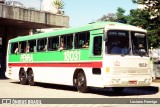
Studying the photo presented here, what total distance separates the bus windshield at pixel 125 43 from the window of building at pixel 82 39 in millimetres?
1440

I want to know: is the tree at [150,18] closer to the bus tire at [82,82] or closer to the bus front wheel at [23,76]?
the bus front wheel at [23,76]

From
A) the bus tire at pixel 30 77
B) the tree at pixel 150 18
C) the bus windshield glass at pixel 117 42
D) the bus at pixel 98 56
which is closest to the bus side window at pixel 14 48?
the bus tire at pixel 30 77

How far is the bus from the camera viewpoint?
14.5 metres

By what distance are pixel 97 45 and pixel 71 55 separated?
89.3 inches

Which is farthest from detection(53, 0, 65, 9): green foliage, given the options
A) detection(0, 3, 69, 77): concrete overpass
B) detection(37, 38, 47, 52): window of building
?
detection(37, 38, 47, 52): window of building

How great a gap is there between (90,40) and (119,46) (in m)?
1.37

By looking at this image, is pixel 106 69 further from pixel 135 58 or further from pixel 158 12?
pixel 158 12

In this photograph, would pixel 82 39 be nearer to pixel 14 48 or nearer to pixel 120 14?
pixel 14 48

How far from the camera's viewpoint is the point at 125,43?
1487 centimetres

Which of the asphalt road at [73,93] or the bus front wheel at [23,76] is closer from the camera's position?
the asphalt road at [73,93]

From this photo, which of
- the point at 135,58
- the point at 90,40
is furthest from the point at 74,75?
the point at 135,58

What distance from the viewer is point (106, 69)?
564 inches

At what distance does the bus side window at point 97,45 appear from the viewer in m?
14.8

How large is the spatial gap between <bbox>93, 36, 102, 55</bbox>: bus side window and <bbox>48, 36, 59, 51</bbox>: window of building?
11.6 feet
